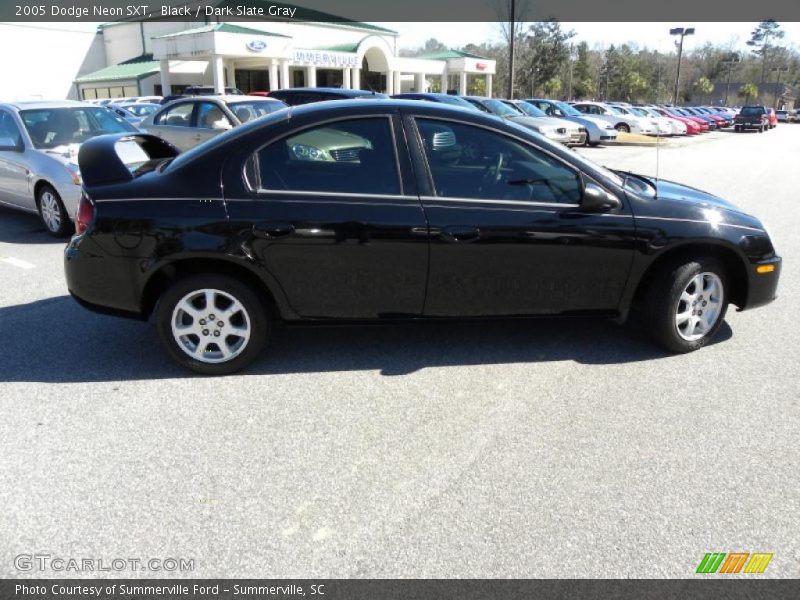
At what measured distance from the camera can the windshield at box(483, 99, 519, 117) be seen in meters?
18.7

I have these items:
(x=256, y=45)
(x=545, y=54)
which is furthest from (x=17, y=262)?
(x=545, y=54)

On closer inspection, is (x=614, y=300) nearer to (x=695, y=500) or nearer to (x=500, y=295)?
(x=500, y=295)

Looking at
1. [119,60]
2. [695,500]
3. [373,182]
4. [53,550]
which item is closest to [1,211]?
[373,182]

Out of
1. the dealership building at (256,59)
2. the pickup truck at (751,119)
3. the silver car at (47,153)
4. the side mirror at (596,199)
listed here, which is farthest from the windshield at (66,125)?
the pickup truck at (751,119)

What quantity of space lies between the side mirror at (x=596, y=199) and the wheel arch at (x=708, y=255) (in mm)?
486

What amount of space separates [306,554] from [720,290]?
3.33m

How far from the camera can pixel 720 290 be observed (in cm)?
438

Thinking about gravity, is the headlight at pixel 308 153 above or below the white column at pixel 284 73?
below

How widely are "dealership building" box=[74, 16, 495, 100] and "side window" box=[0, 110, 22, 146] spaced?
2935 centimetres

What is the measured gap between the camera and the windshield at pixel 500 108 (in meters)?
18.7

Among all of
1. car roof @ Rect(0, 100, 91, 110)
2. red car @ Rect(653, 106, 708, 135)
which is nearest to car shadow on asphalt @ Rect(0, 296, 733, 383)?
car roof @ Rect(0, 100, 91, 110)

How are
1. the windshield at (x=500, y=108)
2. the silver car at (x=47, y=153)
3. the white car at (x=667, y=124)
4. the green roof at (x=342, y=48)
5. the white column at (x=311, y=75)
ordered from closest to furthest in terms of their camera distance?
the silver car at (x=47, y=153) < the windshield at (x=500, y=108) < the white car at (x=667, y=124) < the white column at (x=311, y=75) < the green roof at (x=342, y=48)

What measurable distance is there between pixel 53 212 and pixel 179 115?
405 centimetres

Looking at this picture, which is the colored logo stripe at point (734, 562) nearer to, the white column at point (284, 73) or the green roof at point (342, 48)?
the white column at point (284, 73)
